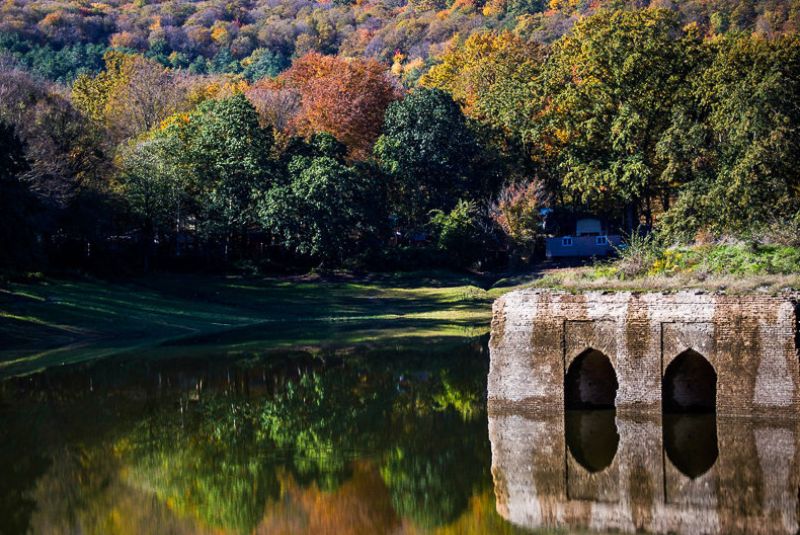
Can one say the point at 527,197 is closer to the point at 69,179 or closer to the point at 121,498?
the point at 69,179

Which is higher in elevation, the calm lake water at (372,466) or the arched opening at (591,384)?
the arched opening at (591,384)

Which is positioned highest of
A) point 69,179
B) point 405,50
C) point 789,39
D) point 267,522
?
point 405,50

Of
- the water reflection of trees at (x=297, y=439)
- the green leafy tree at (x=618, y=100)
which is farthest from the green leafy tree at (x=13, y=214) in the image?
the green leafy tree at (x=618, y=100)

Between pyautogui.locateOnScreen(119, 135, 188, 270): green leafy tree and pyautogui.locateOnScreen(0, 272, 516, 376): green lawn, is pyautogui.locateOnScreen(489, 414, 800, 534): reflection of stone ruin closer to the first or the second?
pyautogui.locateOnScreen(0, 272, 516, 376): green lawn

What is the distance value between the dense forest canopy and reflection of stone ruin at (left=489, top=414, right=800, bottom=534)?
28.5 m

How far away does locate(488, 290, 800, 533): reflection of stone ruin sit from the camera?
18.6 m

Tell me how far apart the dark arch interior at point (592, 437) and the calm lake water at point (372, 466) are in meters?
0.06

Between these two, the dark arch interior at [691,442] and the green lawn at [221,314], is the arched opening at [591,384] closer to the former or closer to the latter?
the dark arch interior at [691,442]

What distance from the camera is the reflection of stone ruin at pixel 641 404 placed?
1859 cm

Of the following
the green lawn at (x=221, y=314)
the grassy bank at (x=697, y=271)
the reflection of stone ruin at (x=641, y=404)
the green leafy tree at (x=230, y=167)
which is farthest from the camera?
the green leafy tree at (x=230, y=167)

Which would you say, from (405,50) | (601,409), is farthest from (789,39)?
(405,50)

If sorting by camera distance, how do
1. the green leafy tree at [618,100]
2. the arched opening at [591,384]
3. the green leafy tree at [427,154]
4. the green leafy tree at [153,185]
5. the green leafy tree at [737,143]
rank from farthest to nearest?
the green leafy tree at [427,154] → the green leafy tree at [153,185] → the green leafy tree at [618,100] → the green leafy tree at [737,143] → the arched opening at [591,384]

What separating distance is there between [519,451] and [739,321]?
15.5 feet

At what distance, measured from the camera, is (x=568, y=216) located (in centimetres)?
8106
